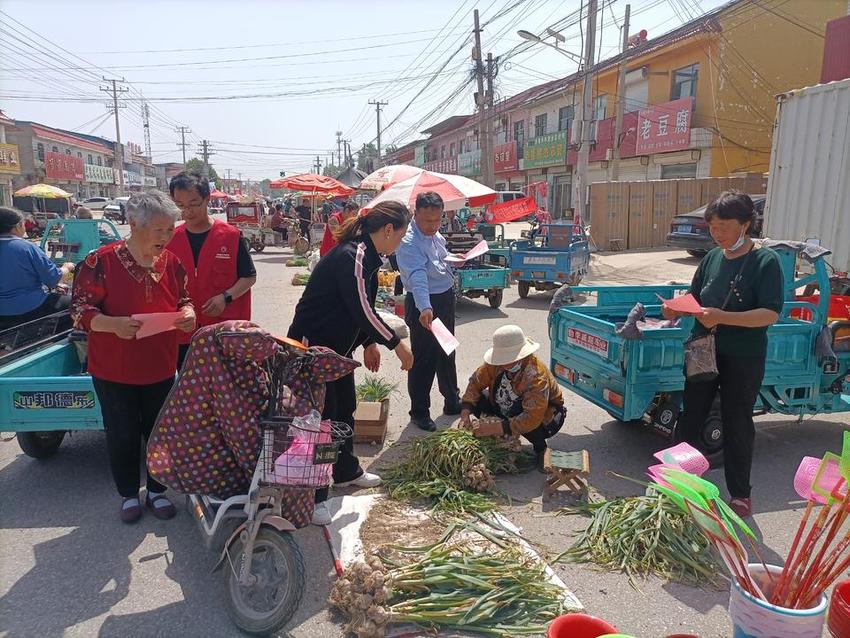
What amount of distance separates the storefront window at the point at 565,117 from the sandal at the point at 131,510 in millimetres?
27568

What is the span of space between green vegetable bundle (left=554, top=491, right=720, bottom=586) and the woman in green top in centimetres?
57

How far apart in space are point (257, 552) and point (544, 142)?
28.8 metres

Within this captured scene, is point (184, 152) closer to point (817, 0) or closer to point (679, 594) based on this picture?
point (817, 0)

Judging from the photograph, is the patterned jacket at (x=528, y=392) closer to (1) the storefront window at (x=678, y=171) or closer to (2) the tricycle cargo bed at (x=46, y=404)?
(2) the tricycle cargo bed at (x=46, y=404)

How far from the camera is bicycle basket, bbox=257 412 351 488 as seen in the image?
2.44 meters

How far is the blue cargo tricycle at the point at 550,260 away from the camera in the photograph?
36.1ft

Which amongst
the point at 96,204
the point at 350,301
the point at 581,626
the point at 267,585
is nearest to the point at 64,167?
the point at 96,204

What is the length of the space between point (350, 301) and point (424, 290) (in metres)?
1.41

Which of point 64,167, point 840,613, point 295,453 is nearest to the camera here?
point 840,613

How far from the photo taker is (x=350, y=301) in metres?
3.42

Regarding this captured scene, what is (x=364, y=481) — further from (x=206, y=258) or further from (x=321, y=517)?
(x=206, y=258)

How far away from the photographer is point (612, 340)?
430 centimetres

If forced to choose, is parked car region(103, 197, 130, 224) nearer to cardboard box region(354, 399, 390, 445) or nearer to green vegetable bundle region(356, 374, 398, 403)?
green vegetable bundle region(356, 374, 398, 403)

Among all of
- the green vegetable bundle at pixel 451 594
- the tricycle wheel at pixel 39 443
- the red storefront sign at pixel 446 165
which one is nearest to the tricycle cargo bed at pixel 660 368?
the green vegetable bundle at pixel 451 594
